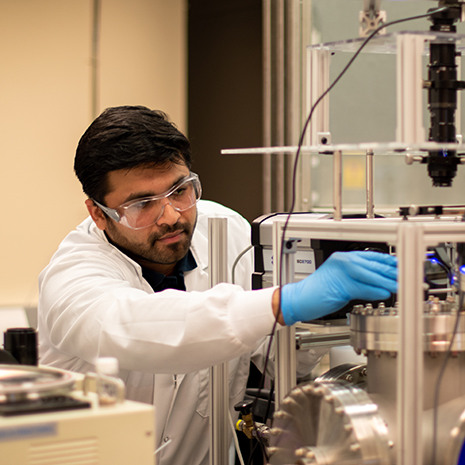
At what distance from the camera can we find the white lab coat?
1431 millimetres

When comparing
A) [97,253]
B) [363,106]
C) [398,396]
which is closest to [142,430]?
[398,396]

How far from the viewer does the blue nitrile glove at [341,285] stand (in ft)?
4.23

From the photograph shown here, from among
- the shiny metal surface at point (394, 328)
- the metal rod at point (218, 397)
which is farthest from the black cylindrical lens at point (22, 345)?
the shiny metal surface at point (394, 328)

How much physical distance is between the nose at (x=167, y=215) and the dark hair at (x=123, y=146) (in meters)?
0.11

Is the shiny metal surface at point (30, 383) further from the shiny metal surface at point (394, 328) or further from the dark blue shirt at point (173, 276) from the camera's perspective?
the dark blue shirt at point (173, 276)

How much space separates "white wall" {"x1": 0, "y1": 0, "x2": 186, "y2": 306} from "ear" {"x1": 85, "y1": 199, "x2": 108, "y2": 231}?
3.80 feet

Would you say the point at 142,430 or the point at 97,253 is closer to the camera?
the point at 142,430

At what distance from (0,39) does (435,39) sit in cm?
213

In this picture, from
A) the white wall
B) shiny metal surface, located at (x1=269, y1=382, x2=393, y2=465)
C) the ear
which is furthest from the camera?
the white wall

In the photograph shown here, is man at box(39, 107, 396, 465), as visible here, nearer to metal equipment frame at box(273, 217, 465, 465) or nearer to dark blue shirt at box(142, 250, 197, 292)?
dark blue shirt at box(142, 250, 197, 292)

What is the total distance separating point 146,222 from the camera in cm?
183

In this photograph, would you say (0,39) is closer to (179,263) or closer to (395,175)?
(179,263)

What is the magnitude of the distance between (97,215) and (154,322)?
560 millimetres

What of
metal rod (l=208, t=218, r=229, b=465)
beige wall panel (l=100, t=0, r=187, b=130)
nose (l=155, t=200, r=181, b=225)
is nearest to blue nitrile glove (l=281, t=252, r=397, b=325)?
metal rod (l=208, t=218, r=229, b=465)
